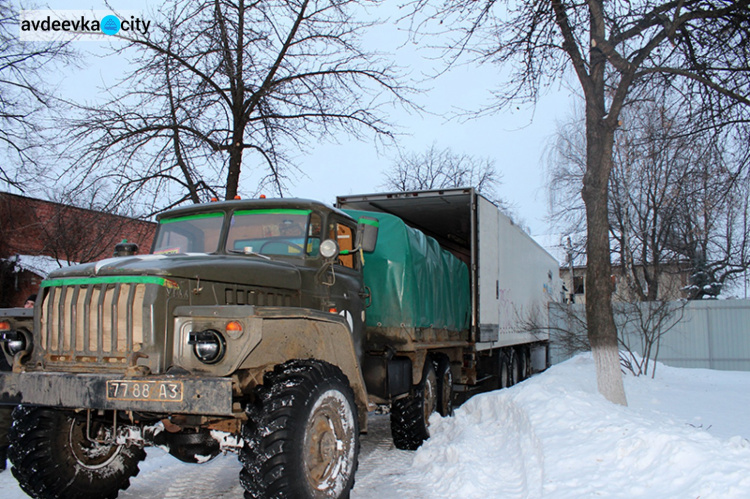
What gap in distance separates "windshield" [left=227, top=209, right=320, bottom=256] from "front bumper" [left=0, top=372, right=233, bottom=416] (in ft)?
6.53

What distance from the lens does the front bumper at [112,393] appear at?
3.85 meters

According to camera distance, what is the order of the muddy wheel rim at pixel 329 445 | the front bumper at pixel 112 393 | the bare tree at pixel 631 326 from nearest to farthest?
the front bumper at pixel 112 393 < the muddy wheel rim at pixel 329 445 < the bare tree at pixel 631 326

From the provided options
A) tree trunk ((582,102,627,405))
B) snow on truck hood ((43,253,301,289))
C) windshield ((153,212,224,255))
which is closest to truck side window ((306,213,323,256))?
snow on truck hood ((43,253,301,289))

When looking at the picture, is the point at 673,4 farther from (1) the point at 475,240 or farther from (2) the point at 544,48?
(1) the point at 475,240

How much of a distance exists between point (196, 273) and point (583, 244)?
25076mm

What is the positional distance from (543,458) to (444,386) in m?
3.24

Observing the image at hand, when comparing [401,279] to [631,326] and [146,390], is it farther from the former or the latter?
[631,326]

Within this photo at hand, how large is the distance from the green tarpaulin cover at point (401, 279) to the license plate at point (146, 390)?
3.68 meters

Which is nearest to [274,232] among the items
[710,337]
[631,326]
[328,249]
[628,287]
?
[328,249]

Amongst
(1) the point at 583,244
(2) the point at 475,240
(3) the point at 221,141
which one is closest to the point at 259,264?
(2) the point at 475,240

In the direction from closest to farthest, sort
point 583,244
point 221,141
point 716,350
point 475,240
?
point 475,240, point 221,141, point 716,350, point 583,244

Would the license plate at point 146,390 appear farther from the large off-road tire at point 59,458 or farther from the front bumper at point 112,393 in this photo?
the large off-road tire at point 59,458

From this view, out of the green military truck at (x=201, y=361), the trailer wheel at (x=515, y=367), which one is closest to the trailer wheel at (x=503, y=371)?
the trailer wheel at (x=515, y=367)

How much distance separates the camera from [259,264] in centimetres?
510
